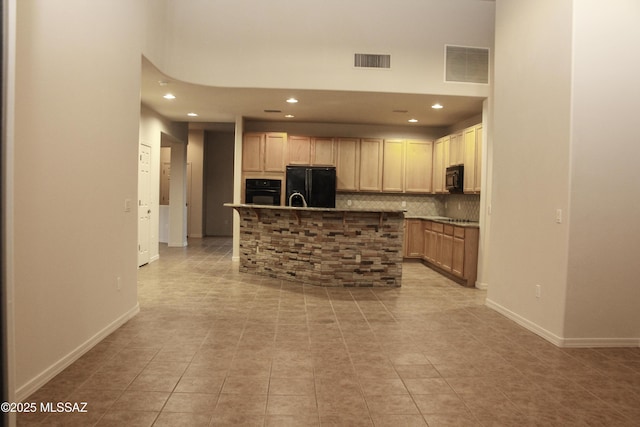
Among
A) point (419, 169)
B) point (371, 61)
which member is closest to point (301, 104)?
point (371, 61)

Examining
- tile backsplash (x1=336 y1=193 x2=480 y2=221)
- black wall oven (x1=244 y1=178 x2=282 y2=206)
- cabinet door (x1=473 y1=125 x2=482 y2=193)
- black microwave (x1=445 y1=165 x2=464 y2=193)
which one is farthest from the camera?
tile backsplash (x1=336 y1=193 x2=480 y2=221)

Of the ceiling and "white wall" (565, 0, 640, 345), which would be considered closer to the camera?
"white wall" (565, 0, 640, 345)

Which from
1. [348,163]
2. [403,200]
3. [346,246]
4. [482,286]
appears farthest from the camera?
[403,200]

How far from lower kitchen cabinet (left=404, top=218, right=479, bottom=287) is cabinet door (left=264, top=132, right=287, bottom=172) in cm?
266

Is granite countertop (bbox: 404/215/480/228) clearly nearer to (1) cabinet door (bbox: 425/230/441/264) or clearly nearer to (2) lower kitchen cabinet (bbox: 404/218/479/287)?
(2) lower kitchen cabinet (bbox: 404/218/479/287)

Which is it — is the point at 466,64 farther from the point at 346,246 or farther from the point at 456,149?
the point at 346,246

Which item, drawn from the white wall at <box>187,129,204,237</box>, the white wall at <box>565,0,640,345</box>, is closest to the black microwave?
the white wall at <box>565,0,640,345</box>

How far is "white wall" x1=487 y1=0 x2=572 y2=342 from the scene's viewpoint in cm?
393

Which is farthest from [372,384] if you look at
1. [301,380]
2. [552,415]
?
[552,415]

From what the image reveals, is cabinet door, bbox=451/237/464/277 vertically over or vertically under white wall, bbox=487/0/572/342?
under

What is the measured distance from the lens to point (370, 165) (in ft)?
29.6

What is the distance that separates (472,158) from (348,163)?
256 cm

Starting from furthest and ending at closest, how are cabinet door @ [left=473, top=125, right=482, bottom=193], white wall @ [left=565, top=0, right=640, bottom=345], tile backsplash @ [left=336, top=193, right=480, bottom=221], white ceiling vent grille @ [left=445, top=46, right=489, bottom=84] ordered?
1. tile backsplash @ [left=336, top=193, right=480, bottom=221]
2. cabinet door @ [left=473, top=125, right=482, bottom=193]
3. white ceiling vent grille @ [left=445, top=46, right=489, bottom=84]
4. white wall @ [left=565, top=0, right=640, bottom=345]

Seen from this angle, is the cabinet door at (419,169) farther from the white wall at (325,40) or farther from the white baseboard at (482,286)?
the white baseboard at (482,286)
